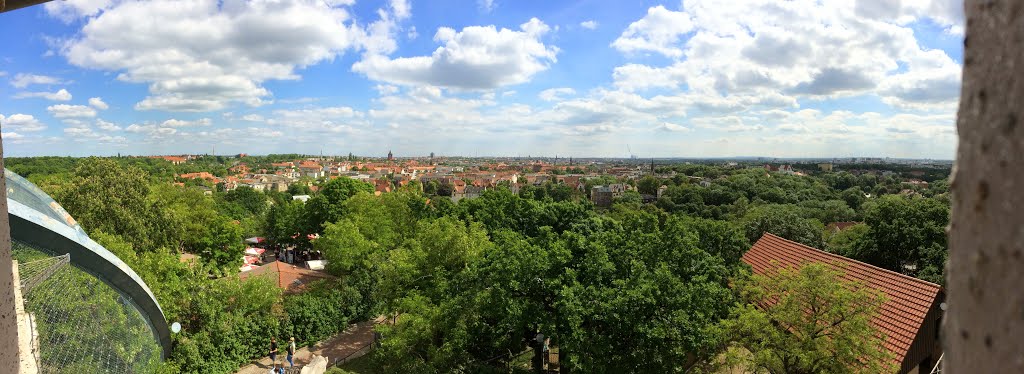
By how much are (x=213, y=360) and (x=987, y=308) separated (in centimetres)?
1734

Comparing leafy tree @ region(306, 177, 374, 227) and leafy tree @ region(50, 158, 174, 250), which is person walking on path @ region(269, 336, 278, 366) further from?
leafy tree @ region(306, 177, 374, 227)

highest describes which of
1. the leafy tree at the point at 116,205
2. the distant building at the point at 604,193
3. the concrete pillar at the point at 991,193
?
the concrete pillar at the point at 991,193

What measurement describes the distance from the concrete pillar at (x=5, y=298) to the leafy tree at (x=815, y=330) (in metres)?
10.1

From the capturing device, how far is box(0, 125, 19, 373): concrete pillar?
82.4 inches

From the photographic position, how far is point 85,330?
9.92 m

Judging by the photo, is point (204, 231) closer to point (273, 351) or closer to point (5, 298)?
point (273, 351)

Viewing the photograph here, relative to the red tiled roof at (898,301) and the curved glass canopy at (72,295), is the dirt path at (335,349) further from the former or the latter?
the red tiled roof at (898,301)

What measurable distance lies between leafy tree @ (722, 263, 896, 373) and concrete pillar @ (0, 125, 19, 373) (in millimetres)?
10084

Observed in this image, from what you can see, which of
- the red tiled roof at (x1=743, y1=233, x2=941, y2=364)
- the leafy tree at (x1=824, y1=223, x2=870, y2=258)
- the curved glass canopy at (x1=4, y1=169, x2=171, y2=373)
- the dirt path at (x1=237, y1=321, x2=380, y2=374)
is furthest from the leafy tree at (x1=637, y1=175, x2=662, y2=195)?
the curved glass canopy at (x1=4, y1=169, x2=171, y2=373)

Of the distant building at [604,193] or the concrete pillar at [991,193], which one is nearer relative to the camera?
the concrete pillar at [991,193]

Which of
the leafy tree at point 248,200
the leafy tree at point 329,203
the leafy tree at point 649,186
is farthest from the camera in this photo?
the leafy tree at point 649,186

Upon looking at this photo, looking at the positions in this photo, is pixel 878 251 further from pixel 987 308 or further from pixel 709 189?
pixel 709 189

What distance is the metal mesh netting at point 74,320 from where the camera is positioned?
29.4 ft

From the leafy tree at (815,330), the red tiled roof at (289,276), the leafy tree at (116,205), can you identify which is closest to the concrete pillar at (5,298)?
the leafy tree at (815,330)
